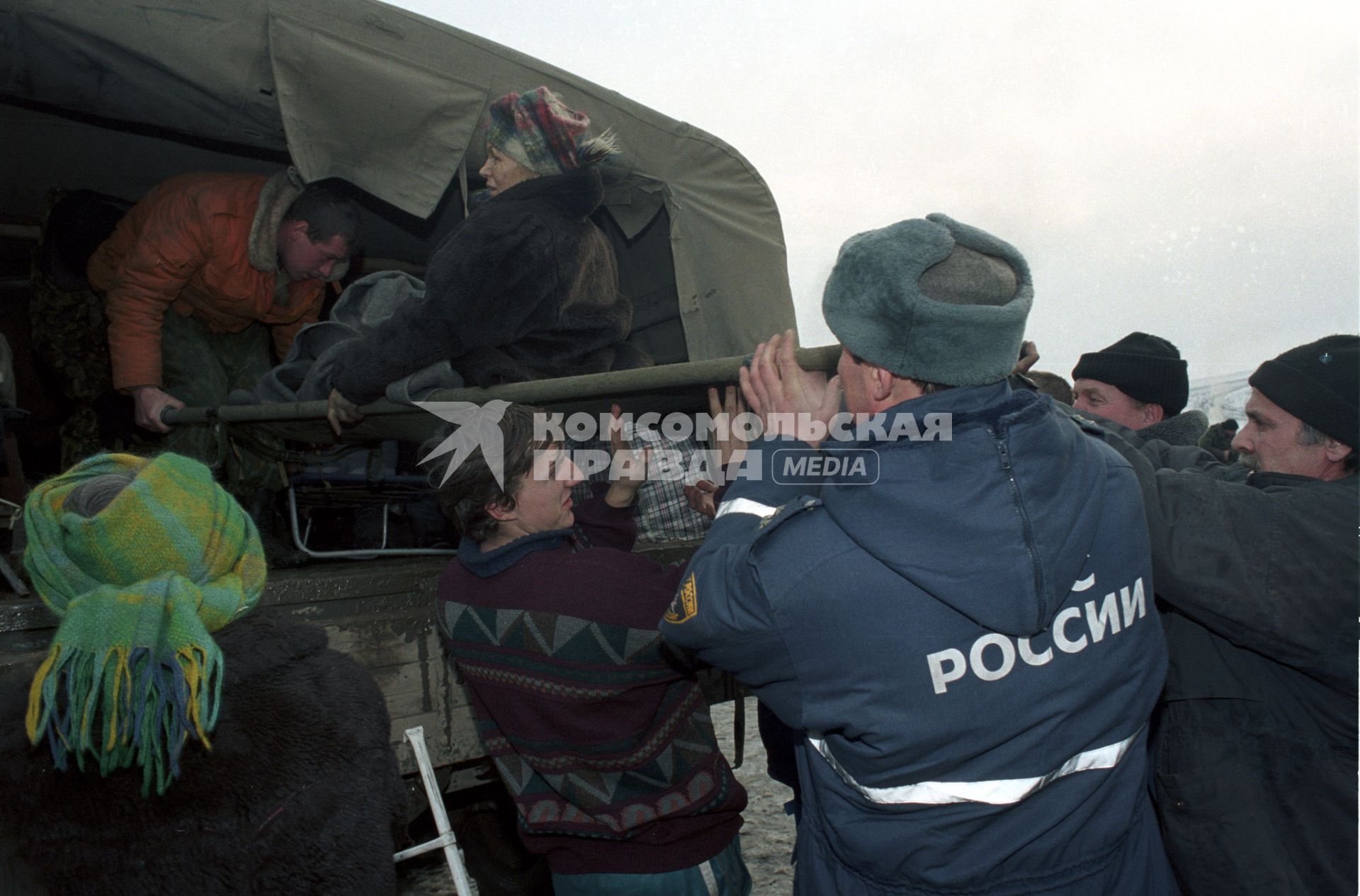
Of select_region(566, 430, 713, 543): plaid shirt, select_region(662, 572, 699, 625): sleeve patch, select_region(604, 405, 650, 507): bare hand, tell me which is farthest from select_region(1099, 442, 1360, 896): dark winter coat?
select_region(566, 430, 713, 543): plaid shirt

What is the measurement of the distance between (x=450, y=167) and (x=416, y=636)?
5.31 ft

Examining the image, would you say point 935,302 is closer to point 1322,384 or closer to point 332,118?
point 1322,384

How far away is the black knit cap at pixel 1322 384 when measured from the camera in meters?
1.56

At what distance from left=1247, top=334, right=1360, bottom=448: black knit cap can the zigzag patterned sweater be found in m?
1.19

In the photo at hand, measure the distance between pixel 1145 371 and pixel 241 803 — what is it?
2149 mm

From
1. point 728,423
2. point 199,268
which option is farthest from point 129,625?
point 199,268

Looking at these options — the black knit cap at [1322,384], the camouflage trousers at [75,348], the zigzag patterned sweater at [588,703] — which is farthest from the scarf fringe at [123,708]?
the camouflage trousers at [75,348]

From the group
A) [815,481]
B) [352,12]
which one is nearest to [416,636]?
[815,481]

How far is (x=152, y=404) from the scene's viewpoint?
3.07 meters

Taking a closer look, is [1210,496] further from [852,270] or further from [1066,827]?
[852,270]

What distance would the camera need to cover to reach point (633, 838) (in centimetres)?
172

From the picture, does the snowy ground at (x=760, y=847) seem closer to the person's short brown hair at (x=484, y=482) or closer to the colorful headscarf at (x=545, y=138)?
the person's short brown hair at (x=484, y=482)

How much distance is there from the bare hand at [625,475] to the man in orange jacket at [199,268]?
159cm

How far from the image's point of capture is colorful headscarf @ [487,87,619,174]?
7.97 ft
